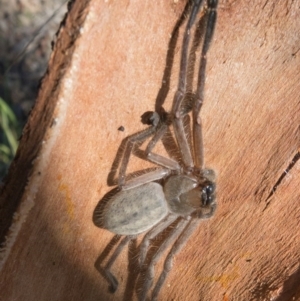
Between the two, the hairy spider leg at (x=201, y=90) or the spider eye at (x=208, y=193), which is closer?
the hairy spider leg at (x=201, y=90)

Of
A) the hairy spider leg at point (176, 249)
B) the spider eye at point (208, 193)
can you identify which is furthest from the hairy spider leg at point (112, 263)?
the spider eye at point (208, 193)

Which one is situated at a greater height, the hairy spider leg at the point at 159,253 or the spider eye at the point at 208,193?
the spider eye at the point at 208,193

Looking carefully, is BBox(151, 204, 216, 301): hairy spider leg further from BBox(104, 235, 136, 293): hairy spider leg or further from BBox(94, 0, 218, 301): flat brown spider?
BBox(104, 235, 136, 293): hairy spider leg

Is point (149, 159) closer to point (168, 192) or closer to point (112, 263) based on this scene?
point (168, 192)

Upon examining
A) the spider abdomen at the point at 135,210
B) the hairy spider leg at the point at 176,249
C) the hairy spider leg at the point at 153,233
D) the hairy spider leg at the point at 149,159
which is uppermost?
the hairy spider leg at the point at 149,159

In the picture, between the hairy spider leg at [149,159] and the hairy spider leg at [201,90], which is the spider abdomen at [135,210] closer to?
the hairy spider leg at [149,159]

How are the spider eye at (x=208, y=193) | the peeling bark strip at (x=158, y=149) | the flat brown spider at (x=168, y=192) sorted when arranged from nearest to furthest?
the peeling bark strip at (x=158, y=149) → the flat brown spider at (x=168, y=192) → the spider eye at (x=208, y=193)

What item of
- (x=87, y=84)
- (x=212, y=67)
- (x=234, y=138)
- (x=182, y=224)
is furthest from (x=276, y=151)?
(x=87, y=84)
